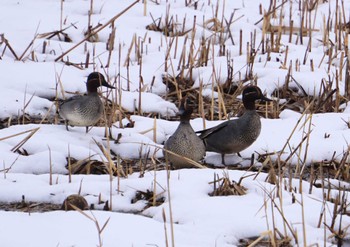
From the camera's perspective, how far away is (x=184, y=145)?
594cm

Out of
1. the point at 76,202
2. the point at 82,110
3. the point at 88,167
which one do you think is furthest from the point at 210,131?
the point at 76,202

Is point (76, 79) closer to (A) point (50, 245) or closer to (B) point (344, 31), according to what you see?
(B) point (344, 31)

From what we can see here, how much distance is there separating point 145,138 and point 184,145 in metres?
0.64

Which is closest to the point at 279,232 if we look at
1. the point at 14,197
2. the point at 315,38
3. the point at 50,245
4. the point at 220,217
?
the point at 220,217

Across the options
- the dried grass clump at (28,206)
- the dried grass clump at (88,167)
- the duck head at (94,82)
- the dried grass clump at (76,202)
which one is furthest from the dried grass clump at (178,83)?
the dried grass clump at (76,202)

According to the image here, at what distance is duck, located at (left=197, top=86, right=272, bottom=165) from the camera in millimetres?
6203

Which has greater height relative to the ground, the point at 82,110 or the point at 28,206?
the point at 82,110

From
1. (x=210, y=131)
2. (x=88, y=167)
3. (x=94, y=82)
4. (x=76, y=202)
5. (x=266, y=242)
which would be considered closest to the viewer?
(x=266, y=242)

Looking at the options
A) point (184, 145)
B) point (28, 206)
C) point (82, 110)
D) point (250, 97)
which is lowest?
point (28, 206)

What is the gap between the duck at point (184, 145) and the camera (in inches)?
233

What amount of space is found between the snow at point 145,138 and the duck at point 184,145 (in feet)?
0.80

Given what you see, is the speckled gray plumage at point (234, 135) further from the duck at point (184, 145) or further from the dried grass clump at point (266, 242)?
the dried grass clump at point (266, 242)

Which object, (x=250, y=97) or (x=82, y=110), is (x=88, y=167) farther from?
(x=250, y=97)

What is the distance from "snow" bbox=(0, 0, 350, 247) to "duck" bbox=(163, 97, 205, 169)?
24 centimetres
